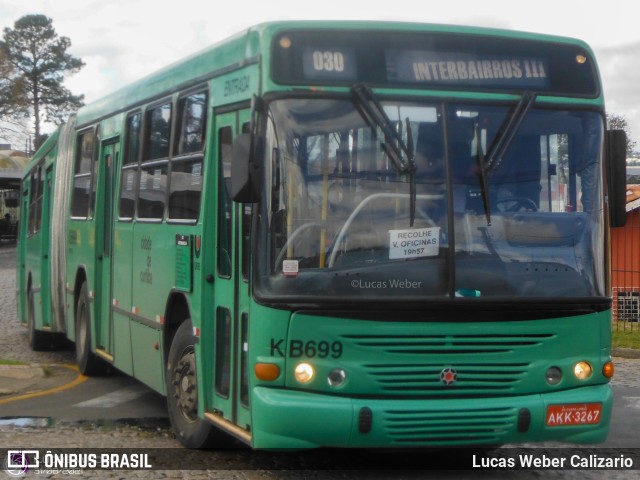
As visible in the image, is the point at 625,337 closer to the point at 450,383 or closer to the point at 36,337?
the point at 36,337

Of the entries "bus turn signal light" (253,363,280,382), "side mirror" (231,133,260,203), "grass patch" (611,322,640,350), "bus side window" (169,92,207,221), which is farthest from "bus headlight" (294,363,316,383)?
"grass patch" (611,322,640,350)

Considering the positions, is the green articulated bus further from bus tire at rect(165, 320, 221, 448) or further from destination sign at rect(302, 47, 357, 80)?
bus tire at rect(165, 320, 221, 448)

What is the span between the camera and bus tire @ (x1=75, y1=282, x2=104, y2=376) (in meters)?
12.3

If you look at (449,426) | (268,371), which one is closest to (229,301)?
(268,371)

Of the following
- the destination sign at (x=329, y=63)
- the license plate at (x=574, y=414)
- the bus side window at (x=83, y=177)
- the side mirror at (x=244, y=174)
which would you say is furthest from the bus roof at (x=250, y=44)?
the bus side window at (x=83, y=177)

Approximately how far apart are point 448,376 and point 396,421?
0.43 m

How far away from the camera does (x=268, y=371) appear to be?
6.99 metres

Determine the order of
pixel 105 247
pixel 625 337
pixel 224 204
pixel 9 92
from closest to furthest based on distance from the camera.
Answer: pixel 224 204
pixel 105 247
pixel 625 337
pixel 9 92

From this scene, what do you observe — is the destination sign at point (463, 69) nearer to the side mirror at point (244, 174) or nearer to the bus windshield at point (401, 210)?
the bus windshield at point (401, 210)

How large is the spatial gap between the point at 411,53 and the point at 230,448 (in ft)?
10.5

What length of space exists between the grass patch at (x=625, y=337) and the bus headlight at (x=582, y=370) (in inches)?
336

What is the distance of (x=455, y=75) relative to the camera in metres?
7.44

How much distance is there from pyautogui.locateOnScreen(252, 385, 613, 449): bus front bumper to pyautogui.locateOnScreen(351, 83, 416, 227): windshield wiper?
1.13 meters

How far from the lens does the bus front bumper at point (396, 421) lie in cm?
686
